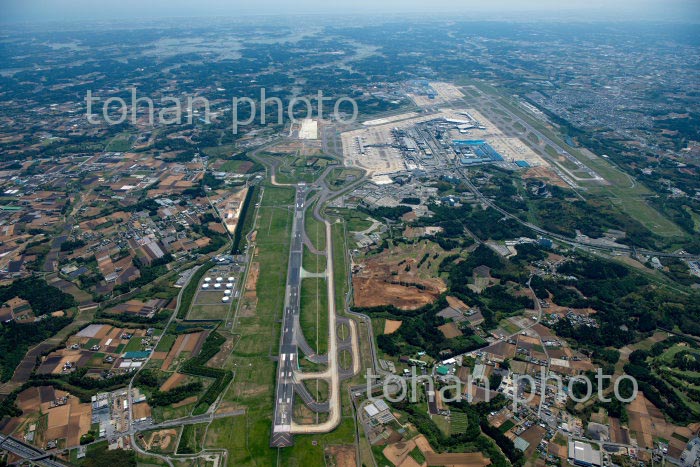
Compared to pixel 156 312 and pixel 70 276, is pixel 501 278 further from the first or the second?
pixel 70 276

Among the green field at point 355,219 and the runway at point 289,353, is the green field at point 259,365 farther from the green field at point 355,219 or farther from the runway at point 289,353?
the green field at point 355,219

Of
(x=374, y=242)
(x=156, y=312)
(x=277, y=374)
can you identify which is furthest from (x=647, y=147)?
(x=156, y=312)

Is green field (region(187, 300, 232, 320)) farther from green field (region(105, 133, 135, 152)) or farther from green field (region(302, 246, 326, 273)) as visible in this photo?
green field (region(105, 133, 135, 152))

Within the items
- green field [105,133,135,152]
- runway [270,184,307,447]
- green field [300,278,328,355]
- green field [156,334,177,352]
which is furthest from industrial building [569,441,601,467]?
green field [105,133,135,152]

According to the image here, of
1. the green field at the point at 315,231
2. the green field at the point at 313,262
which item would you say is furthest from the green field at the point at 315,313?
the green field at the point at 315,231

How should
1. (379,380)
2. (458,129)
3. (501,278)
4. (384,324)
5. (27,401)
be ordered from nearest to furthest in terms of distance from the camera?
(27,401) < (379,380) < (384,324) < (501,278) < (458,129)

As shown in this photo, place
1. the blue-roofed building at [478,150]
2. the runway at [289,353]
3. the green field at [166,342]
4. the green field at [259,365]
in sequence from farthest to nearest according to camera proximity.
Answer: the blue-roofed building at [478,150]
the green field at [166,342]
the runway at [289,353]
the green field at [259,365]

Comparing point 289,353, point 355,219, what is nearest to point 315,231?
point 355,219

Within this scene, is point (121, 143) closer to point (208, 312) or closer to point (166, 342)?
point (208, 312)
